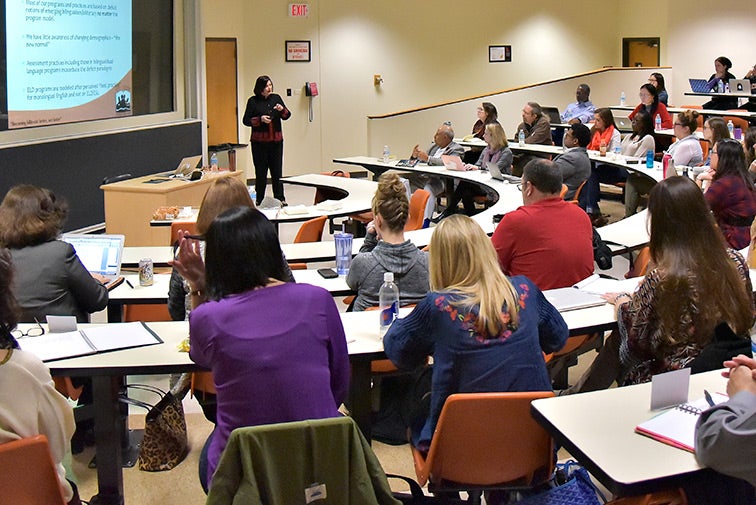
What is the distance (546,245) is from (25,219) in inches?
93.1

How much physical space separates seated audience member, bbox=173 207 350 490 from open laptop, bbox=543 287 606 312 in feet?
4.60

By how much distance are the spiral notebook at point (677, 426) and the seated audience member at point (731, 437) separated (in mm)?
118

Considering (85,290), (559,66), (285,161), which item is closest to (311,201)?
(285,161)

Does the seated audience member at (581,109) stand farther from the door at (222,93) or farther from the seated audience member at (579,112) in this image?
the door at (222,93)

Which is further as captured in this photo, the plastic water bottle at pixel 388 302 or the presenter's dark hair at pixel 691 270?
the plastic water bottle at pixel 388 302

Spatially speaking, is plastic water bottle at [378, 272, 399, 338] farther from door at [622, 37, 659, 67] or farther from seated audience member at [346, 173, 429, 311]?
door at [622, 37, 659, 67]

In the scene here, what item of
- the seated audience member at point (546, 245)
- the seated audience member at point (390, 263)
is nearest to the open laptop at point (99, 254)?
the seated audience member at point (390, 263)

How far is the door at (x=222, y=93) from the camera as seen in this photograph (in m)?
12.5

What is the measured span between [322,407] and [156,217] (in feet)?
14.5

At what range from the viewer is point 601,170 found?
32.4 feet

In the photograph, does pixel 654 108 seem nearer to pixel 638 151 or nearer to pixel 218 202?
pixel 638 151

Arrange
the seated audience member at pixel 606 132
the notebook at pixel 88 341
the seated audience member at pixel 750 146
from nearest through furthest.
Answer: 1. the notebook at pixel 88 341
2. the seated audience member at pixel 750 146
3. the seated audience member at pixel 606 132

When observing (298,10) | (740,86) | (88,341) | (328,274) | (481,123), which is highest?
(298,10)

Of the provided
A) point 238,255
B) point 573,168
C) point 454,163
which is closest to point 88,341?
point 238,255
